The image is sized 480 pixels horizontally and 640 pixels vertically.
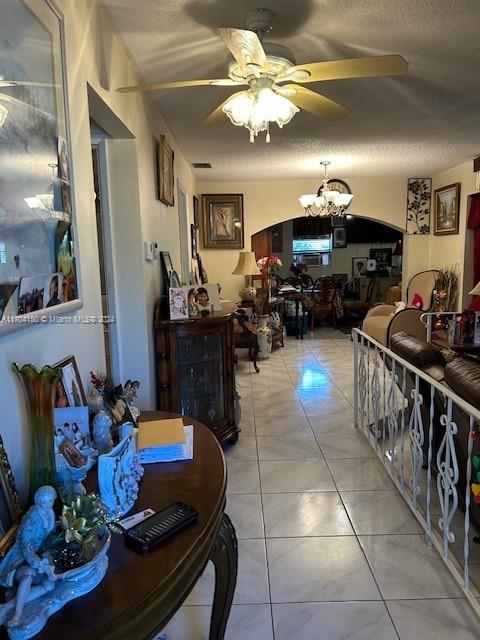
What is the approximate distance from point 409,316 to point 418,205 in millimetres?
2116

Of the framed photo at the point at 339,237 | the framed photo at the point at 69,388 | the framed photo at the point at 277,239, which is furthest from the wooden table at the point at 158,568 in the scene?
the framed photo at the point at 339,237

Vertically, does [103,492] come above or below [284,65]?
below

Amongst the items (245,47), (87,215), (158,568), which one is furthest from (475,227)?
(158,568)

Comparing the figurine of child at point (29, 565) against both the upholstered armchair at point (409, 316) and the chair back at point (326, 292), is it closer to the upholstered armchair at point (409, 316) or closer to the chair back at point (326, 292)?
the upholstered armchair at point (409, 316)

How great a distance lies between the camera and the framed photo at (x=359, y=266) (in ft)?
34.1

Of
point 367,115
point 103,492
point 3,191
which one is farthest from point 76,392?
point 367,115

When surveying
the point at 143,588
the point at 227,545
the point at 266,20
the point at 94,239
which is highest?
the point at 266,20

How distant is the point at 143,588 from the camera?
73cm

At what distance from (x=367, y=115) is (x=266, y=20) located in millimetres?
1720

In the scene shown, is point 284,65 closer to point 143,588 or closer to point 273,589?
point 143,588

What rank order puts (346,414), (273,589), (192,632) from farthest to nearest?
(346,414) → (273,589) → (192,632)

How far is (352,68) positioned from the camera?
5.65 feet

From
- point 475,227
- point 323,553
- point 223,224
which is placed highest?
point 223,224

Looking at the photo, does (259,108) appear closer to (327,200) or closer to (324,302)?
(327,200)
